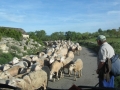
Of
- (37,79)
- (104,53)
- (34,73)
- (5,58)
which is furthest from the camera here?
(5,58)

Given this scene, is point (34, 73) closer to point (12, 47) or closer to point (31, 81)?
point (31, 81)

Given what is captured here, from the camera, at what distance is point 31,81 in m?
8.04

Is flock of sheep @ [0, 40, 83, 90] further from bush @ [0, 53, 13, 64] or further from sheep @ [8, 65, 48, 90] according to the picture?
bush @ [0, 53, 13, 64]

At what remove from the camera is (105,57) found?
18.2 feet

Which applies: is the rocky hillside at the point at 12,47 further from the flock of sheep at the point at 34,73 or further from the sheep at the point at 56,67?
the sheep at the point at 56,67

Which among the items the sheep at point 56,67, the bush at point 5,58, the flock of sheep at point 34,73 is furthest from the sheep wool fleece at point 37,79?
the bush at point 5,58

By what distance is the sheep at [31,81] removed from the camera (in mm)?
7402

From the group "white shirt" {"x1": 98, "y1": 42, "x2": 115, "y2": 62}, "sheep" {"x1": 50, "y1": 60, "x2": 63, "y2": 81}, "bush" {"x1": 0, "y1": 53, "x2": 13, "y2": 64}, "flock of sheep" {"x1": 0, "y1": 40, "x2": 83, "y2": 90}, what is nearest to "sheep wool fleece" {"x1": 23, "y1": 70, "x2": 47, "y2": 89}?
"flock of sheep" {"x1": 0, "y1": 40, "x2": 83, "y2": 90}

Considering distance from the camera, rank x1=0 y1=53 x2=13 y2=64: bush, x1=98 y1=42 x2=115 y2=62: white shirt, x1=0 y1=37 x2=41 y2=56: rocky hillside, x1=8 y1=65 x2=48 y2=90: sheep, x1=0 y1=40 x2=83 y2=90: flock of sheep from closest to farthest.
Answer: x1=98 y1=42 x2=115 y2=62: white shirt
x1=8 y1=65 x2=48 y2=90: sheep
x1=0 y1=40 x2=83 y2=90: flock of sheep
x1=0 y1=53 x2=13 y2=64: bush
x1=0 y1=37 x2=41 y2=56: rocky hillside

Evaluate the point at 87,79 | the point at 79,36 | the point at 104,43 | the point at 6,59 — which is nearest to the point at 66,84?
the point at 87,79

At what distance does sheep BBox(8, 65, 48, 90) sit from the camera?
7.40 meters

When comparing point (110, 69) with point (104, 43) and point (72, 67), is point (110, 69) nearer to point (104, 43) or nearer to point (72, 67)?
point (104, 43)

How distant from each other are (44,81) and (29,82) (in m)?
1.14

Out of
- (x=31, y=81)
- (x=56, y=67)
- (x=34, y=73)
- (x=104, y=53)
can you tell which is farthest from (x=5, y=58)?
(x=104, y=53)
